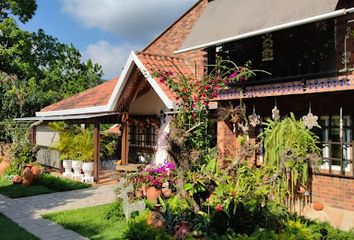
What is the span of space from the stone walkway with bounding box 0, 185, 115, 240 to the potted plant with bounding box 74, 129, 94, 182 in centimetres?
165

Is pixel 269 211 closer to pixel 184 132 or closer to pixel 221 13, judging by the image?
pixel 184 132

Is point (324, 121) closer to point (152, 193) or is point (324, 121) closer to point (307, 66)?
point (307, 66)

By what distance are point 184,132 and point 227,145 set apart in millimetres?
3976

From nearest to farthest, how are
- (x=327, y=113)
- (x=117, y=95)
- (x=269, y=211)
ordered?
(x=269, y=211), (x=327, y=113), (x=117, y=95)

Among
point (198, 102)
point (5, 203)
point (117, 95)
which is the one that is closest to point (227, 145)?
point (198, 102)

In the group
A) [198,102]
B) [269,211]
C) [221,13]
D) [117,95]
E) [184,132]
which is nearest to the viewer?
[269,211]

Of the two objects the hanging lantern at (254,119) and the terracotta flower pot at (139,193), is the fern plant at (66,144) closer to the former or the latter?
the terracotta flower pot at (139,193)

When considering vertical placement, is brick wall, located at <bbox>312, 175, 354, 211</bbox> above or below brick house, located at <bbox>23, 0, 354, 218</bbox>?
below

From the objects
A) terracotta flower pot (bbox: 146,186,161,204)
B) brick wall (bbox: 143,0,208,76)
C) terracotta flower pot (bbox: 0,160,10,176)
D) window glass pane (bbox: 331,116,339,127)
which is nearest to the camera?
window glass pane (bbox: 331,116,339,127)

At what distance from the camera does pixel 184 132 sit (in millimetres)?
10602

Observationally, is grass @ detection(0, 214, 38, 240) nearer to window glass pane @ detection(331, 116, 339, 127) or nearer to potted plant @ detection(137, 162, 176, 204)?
potted plant @ detection(137, 162, 176, 204)

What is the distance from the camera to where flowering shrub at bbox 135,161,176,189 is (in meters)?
12.7

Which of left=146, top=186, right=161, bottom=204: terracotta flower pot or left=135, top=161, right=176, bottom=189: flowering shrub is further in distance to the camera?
left=135, top=161, right=176, bottom=189: flowering shrub

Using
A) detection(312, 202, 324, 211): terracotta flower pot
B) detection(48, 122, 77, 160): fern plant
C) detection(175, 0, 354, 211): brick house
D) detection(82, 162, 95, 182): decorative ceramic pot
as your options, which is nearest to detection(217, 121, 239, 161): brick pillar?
detection(175, 0, 354, 211): brick house
